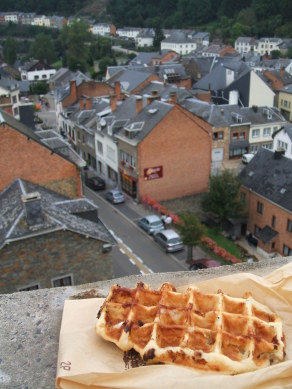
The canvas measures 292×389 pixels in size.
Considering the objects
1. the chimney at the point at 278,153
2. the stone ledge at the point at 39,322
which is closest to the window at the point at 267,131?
the chimney at the point at 278,153

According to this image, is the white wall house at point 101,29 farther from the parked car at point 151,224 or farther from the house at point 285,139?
the parked car at point 151,224

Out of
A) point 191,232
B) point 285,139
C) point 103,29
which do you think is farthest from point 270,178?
A: point 103,29

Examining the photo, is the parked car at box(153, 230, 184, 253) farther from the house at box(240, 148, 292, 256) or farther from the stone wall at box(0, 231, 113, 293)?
the stone wall at box(0, 231, 113, 293)

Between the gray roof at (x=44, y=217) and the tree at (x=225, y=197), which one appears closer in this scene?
the gray roof at (x=44, y=217)

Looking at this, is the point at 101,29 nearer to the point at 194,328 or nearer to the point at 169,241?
the point at 169,241

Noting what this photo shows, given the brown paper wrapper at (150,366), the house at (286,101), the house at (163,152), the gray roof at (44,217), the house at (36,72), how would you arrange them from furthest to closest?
1. the house at (36,72)
2. the house at (286,101)
3. the house at (163,152)
4. the gray roof at (44,217)
5. the brown paper wrapper at (150,366)

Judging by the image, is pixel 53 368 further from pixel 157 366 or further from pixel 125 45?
pixel 125 45
